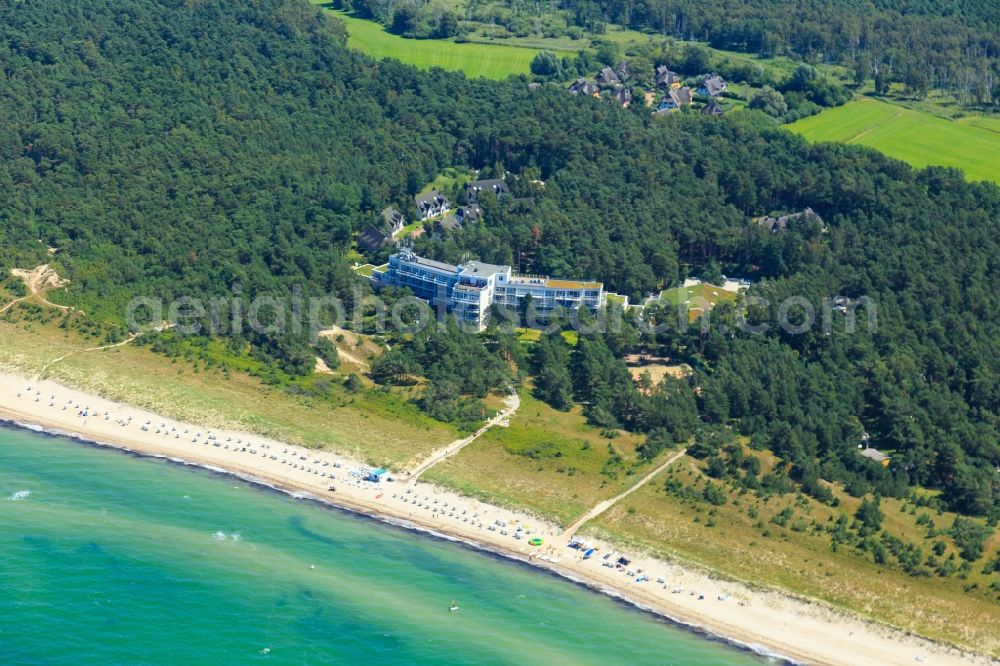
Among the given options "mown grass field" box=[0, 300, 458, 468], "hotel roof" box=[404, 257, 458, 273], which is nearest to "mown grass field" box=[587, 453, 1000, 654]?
"mown grass field" box=[0, 300, 458, 468]

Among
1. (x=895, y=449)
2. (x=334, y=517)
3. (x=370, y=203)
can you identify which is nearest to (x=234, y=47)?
(x=370, y=203)

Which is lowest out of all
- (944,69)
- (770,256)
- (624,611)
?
(624,611)

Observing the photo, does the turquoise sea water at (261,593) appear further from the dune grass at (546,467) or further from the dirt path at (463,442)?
the dirt path at (463,442)

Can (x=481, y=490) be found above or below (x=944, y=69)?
below

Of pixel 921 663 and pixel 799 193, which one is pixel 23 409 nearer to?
pixel 921 663

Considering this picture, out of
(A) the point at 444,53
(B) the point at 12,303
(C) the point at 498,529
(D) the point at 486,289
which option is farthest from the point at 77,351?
(A) the point at 444,53

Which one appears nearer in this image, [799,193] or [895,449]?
[895,449]

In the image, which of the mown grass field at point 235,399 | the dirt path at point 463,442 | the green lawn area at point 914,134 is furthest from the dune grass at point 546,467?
the green lawn area at point 914,134
